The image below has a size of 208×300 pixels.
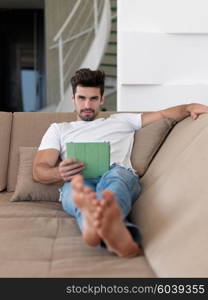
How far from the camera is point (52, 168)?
183 cm

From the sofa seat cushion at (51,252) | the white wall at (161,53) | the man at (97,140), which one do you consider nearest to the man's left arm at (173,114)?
the man at (97,140)

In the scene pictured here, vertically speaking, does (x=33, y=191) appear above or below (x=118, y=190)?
below

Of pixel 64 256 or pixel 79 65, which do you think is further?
pixel 79 65

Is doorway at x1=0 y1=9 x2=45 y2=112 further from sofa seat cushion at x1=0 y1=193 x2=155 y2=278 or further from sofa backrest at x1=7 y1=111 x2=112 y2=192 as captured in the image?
sofa seat cushion at x1=0 y1=193 x2=155 y2=278

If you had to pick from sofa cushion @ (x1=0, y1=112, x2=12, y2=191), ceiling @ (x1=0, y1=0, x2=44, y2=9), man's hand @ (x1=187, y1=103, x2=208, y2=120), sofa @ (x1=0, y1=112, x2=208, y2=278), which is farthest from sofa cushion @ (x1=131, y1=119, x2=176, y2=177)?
ceiling @ (x1=0, y1=0, x2=44, y2=9)

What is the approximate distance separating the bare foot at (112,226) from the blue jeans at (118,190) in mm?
71

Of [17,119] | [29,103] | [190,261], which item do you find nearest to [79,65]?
[29,103]

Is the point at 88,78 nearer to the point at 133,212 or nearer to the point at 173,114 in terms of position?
the point at 173,114

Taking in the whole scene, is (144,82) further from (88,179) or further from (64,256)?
(64,256)

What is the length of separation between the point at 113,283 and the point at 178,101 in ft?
7.98

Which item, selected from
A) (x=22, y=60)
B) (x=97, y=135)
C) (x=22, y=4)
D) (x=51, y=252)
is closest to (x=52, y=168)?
(x=97, y=135)

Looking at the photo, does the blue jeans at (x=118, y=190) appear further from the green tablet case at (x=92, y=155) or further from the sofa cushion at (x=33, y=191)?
the sofa cushion at (x=33, y=191)

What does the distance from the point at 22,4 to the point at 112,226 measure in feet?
22.0

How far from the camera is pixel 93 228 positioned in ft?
3.92
